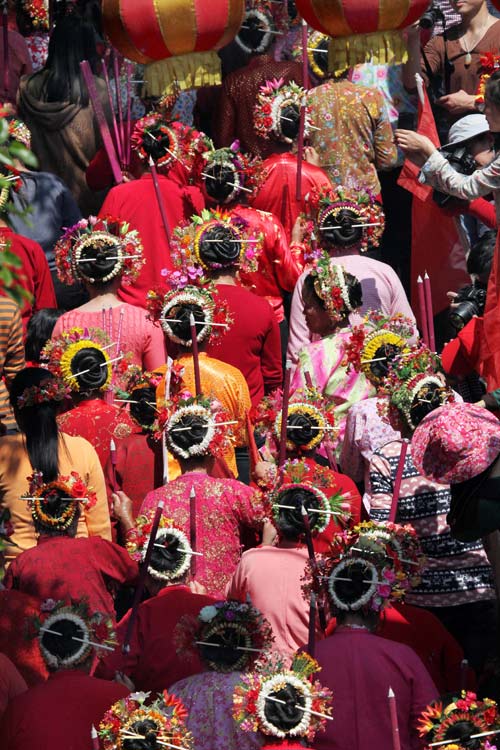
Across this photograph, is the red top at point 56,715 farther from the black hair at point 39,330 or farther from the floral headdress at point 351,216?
the floral headdress at point 351,216

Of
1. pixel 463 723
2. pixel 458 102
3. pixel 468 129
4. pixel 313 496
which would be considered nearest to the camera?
pixel 463 723

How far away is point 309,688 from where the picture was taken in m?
5.84

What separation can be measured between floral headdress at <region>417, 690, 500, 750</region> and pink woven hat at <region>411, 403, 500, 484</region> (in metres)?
0.75

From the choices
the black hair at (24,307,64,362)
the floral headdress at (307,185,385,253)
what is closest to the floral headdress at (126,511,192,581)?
the black hair at (24,307,64,362)

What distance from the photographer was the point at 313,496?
23.4ft

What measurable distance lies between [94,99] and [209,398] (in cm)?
261

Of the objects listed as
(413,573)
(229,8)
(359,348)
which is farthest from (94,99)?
(413,573)

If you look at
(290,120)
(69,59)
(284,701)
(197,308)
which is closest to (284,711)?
(284,701)

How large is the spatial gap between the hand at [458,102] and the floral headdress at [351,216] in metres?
1.44

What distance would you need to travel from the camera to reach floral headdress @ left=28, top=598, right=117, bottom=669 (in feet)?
20.8

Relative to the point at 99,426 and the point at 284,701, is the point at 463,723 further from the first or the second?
the point at 99,426

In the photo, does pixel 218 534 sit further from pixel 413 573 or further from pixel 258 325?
pixel 258 325

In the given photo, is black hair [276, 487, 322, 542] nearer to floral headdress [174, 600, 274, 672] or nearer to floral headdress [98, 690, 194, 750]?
floral headdress [174, 600, 274, 672]

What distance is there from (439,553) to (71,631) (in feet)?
5.25
